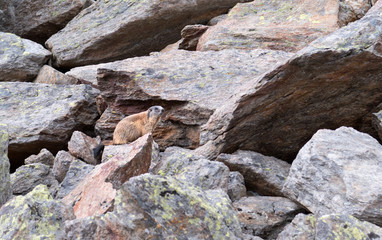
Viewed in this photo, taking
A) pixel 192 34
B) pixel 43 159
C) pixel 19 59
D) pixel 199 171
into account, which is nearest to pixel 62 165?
pixel 43 159

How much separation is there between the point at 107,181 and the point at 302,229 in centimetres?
265

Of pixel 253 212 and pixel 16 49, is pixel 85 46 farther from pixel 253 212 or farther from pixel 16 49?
pixel 253 212

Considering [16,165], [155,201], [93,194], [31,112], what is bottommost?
[16,165]

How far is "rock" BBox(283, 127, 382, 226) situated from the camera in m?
5.82

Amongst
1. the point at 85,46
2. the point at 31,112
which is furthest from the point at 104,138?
the point at 85,46

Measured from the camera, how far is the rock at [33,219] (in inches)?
208

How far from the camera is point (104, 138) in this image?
12.7 meters

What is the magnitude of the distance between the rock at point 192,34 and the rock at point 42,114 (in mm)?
3673

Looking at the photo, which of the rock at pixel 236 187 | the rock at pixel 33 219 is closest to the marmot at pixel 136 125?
the rock at pixel 236 187

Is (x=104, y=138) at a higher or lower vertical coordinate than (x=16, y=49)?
lower

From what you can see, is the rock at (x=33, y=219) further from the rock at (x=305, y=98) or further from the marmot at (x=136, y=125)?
the marmot at (x=136, y=125)

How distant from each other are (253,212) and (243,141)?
2139 millimetres

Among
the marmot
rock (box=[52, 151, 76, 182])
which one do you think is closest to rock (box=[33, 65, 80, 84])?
the marmot

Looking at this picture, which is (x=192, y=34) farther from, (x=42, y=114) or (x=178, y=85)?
(x=42, y=114)
